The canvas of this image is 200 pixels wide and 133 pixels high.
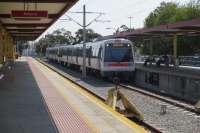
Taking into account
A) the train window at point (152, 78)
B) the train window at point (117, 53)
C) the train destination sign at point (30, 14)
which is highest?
the train destination sign at point (30, 14)

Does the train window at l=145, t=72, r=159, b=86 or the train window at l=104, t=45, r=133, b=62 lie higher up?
the train window at l=104, t=45, r=133, b=62

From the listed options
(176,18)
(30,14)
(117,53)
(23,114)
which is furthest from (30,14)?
(176,18)

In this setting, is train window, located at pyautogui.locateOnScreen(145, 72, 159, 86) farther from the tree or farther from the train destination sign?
the tree

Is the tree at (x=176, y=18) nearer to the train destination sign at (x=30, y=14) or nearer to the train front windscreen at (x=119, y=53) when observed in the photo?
the train front windscreen at (x=119, y=53)

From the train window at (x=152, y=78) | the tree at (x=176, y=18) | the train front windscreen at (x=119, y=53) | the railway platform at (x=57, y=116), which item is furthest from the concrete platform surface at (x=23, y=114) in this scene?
the tree at (x=176, y=18)

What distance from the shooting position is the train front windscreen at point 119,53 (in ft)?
112

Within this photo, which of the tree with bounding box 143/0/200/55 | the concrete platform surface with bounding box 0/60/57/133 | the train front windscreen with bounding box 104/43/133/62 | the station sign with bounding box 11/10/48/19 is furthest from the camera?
the tree with bounding box 143/0/200/55

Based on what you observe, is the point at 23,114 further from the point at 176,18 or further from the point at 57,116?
the point at 176,18

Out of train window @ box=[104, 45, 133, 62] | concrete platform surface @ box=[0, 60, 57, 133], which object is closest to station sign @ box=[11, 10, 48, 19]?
concrete platform surface @ box=[0, 60, 57, 133]

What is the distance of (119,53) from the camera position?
1344 inches

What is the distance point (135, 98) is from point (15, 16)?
7869 millimetres

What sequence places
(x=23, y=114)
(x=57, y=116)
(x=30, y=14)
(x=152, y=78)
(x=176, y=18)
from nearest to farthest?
1. (x=57, y=116)
2. (x=23, y=114)
3. (x=30, y=14)
4. (x=152, y=78)
5. (x=176, y=18)

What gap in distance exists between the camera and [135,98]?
22.7 m

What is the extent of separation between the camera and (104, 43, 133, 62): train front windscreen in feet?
112
